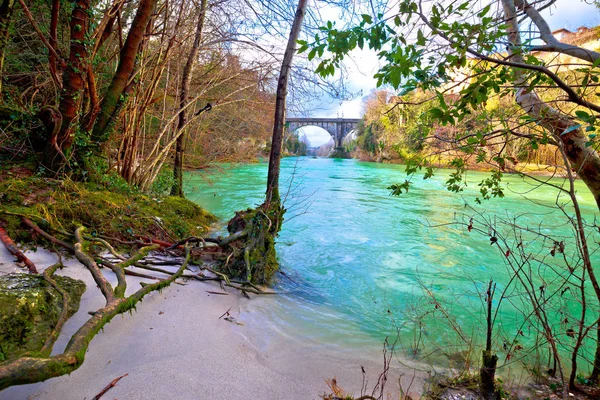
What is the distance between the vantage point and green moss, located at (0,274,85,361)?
1544mm

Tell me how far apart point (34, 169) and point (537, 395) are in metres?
5.78

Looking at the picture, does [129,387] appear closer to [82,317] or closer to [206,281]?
[82,317]

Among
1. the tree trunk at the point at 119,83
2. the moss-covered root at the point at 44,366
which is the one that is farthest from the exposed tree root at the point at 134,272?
the tree trunk at the point at 119,83

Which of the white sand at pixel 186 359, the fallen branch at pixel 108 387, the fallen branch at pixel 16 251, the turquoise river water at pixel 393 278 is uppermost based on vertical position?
the fallen branch at pixel 16 251

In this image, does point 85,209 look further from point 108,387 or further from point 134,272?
point 108,387

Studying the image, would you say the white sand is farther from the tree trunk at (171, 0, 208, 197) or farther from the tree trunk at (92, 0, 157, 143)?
the tree trunk at (171, 0, 208, 197)

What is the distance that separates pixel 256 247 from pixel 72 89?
10.3 feet

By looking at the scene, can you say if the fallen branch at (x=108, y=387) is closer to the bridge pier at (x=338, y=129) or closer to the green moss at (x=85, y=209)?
the green moss at (x=85, y=209)

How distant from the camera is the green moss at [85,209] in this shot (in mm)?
3096

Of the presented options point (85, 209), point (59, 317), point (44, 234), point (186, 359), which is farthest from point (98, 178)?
point (186, 359)

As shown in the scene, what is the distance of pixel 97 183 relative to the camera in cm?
459

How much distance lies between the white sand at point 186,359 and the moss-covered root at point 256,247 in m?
0.82

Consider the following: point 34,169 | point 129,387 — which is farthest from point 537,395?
point 34,169

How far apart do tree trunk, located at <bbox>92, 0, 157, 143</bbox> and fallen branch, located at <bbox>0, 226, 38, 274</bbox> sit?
105 inches
